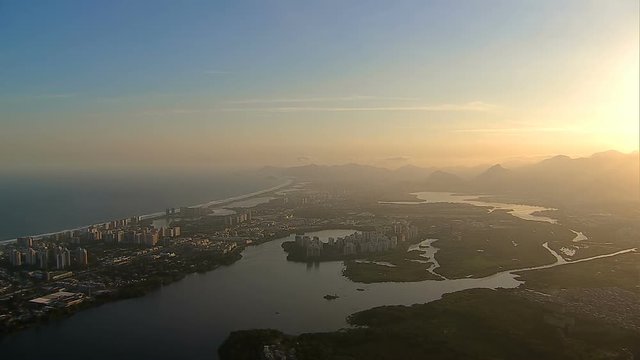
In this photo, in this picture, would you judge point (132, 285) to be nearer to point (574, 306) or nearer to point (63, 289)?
point (63, 289)

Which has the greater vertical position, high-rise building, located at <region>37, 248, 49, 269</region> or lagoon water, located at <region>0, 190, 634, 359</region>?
high-rise building, located at <region>37, 248, 49, 269</region>

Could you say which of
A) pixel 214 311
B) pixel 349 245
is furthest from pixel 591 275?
pixel 214 311

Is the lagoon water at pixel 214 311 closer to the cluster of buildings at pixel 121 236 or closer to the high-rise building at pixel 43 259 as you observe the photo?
the high-rise building at pixel 43 259

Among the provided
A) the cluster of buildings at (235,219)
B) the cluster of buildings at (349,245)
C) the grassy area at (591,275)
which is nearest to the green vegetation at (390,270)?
the cluster of buildings at (349,245)

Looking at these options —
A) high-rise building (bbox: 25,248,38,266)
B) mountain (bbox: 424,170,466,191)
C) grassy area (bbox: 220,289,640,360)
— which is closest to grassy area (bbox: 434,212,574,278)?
grassy area (bbox: 220,289,640,360)

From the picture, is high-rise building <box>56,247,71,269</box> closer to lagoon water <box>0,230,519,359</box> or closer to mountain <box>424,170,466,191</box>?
lagoon water <box>0,230,519,359</box>
